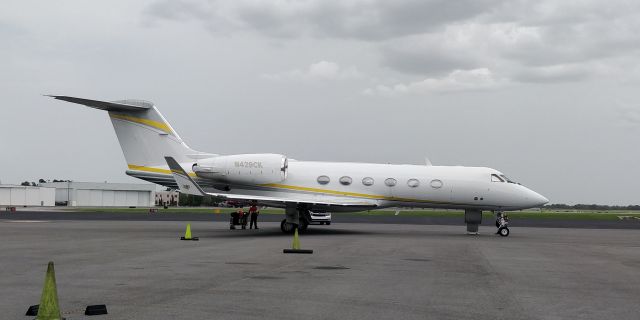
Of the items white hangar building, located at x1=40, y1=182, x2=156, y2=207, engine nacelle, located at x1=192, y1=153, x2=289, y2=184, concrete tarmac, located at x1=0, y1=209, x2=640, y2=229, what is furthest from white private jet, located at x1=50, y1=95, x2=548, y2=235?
A: white hangar building, located at x1=40, y1=182, x2=156, y2=207

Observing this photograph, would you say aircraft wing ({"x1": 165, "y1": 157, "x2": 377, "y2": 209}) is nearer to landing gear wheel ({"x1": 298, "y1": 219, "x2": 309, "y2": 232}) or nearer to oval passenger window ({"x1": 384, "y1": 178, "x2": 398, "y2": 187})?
oval passenger window ({"x1": 384, "y1": 178, "x2": 398, "y2": 187})

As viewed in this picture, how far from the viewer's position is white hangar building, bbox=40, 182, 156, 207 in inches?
4601

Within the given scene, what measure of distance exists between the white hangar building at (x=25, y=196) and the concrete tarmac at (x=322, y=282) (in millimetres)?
84763

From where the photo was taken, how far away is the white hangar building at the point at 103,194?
383 feet

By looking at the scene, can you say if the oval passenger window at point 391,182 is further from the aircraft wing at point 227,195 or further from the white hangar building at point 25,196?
the white hangar building at point 25,196

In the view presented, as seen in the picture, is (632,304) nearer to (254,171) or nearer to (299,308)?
(299,308)

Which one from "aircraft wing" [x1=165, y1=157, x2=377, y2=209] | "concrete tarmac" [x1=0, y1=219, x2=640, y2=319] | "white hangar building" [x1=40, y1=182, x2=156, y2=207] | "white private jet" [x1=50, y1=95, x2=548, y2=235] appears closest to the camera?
"concrete tarmac" [x1=0, y1=219, x2=640, y2=319]

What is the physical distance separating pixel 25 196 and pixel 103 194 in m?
18.9

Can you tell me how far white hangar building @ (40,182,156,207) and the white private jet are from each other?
91.3 m

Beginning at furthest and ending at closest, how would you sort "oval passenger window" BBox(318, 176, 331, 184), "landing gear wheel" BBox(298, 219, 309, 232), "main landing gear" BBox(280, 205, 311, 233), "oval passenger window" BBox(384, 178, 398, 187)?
"landing gear wheel" BBox(298, 219, 309, 232) < "oval passenger window" BBox(318, 176, 331, 184) < "oval passenger window" BBox(384, 178, 398, 187) < "main landing gear" BBox(280, 205, 311, 233)

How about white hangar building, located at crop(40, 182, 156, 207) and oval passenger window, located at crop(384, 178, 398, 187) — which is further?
white hangar building, located at crop(40, 182, 156, 207)

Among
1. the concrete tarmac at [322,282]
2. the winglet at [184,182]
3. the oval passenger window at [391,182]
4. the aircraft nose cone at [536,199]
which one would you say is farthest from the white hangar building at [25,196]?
the aircraft nose cone at [536,199]

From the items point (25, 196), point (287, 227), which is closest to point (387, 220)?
point (287, 227)

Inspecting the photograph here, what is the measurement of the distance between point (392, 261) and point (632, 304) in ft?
22.9
